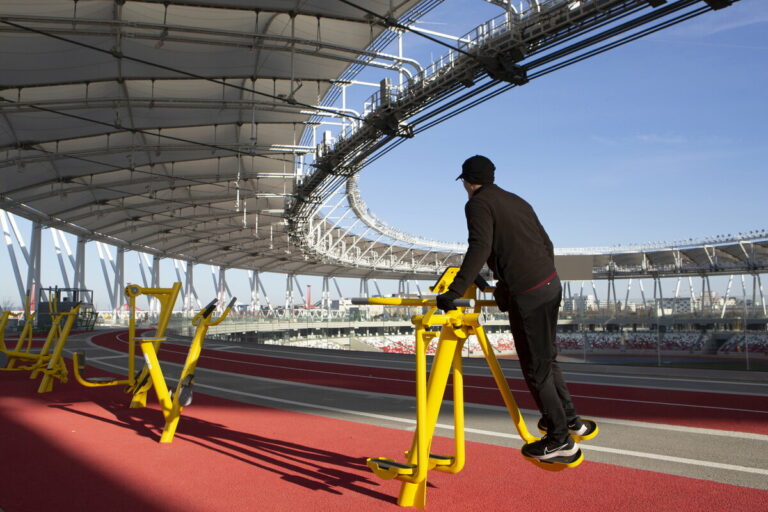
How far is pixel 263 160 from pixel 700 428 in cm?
3005

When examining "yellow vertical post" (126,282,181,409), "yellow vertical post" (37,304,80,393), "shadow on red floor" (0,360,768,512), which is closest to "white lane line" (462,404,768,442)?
"shadow on red floor" (0,360,768,512)

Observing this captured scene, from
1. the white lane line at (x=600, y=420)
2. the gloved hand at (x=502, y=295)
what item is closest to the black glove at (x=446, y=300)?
the gloved hand at (x=502, y=295)

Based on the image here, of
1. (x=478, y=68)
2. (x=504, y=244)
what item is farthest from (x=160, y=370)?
(x=478, y=68)

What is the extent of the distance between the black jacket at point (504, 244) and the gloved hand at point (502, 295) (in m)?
0.04

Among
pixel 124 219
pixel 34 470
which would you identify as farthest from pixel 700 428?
pixel 124 219

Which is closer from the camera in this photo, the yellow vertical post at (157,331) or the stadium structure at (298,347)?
the stadium structure at (298,347)

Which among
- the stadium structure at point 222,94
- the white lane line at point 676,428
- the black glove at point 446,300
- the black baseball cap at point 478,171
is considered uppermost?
the stadium structure at point 222,94

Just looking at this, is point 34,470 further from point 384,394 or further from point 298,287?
point 298,287

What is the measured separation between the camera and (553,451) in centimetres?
317

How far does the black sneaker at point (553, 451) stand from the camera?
10.4ft

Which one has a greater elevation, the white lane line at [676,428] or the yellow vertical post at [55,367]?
the yellow vertical post at [55,367]

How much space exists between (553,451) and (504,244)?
1.22 m

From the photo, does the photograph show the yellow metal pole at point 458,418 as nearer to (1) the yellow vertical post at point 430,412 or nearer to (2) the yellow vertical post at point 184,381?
(1) the yellow vertical post at point 430,412

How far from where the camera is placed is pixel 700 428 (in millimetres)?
6160
